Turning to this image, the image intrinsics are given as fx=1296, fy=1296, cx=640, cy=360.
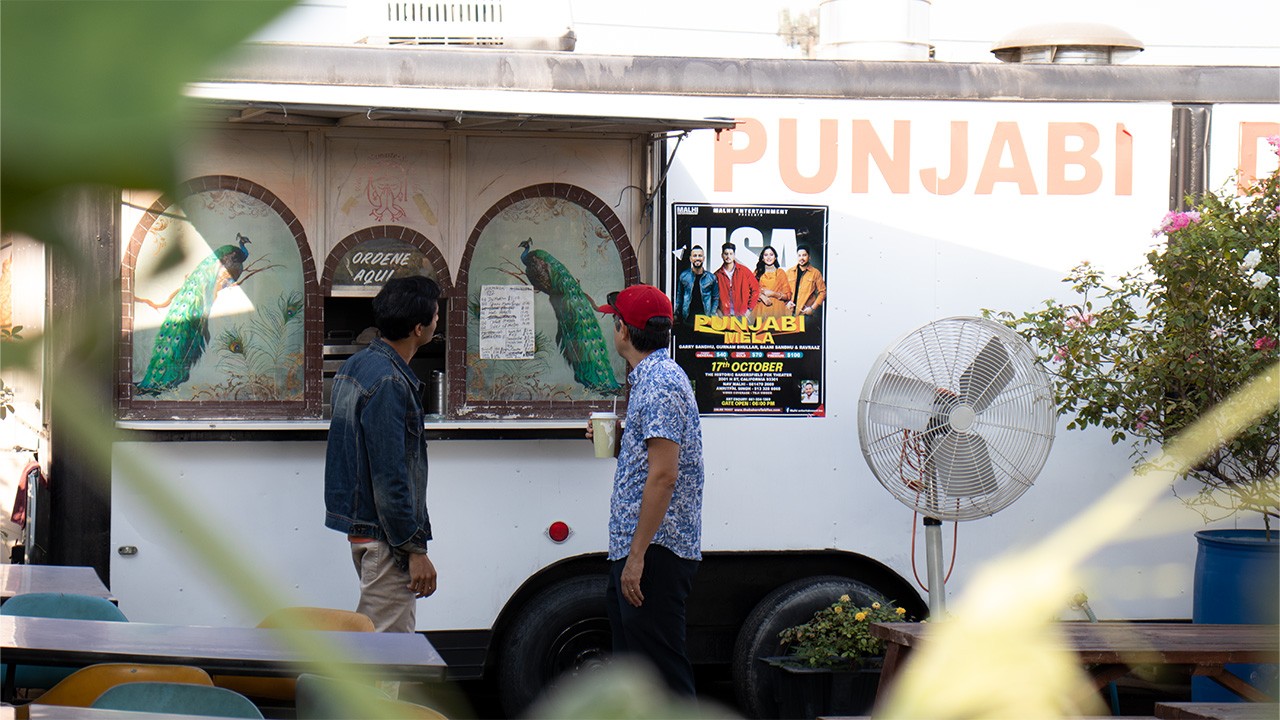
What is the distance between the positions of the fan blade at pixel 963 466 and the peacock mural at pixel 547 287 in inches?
57.7

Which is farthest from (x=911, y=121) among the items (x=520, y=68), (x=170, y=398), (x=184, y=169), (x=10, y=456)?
(x=184, y=169)

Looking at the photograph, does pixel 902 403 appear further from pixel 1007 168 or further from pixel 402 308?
pixel 402 308

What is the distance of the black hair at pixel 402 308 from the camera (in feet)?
14.3

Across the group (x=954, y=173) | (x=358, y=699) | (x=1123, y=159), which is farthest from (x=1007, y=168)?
(x=358, y=699)

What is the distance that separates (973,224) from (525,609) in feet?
8.19

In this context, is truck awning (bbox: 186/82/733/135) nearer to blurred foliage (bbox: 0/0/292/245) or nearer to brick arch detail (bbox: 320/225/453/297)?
brick arch detail (bbox: 320/225/453/297)

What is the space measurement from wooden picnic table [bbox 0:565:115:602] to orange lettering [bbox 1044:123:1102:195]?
159 inches

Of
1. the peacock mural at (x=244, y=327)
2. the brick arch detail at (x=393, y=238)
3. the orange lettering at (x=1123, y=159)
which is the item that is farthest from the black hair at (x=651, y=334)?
the orange lettering at (x=1123, y=159)

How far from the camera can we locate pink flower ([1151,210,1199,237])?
4953 mm

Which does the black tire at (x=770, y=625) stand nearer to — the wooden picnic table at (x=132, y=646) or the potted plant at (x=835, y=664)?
the potted plant at (x=835, y=664)

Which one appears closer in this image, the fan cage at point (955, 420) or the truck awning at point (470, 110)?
the truck awning at point (470, 110)

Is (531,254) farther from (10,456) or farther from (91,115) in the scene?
(91,115)

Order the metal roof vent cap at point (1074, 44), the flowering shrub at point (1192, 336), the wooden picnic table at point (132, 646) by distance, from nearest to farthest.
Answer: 1. the wooden picnic table at point (132, 646)
2. the flowering shrub at point (1192, 336)
3. the metal roof vent cap at point (1074, 44)

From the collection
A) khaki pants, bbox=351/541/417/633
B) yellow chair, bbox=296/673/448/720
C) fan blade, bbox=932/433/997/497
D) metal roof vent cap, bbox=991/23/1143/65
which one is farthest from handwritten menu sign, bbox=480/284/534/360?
yellow chair, bbox=296/673/448/720
